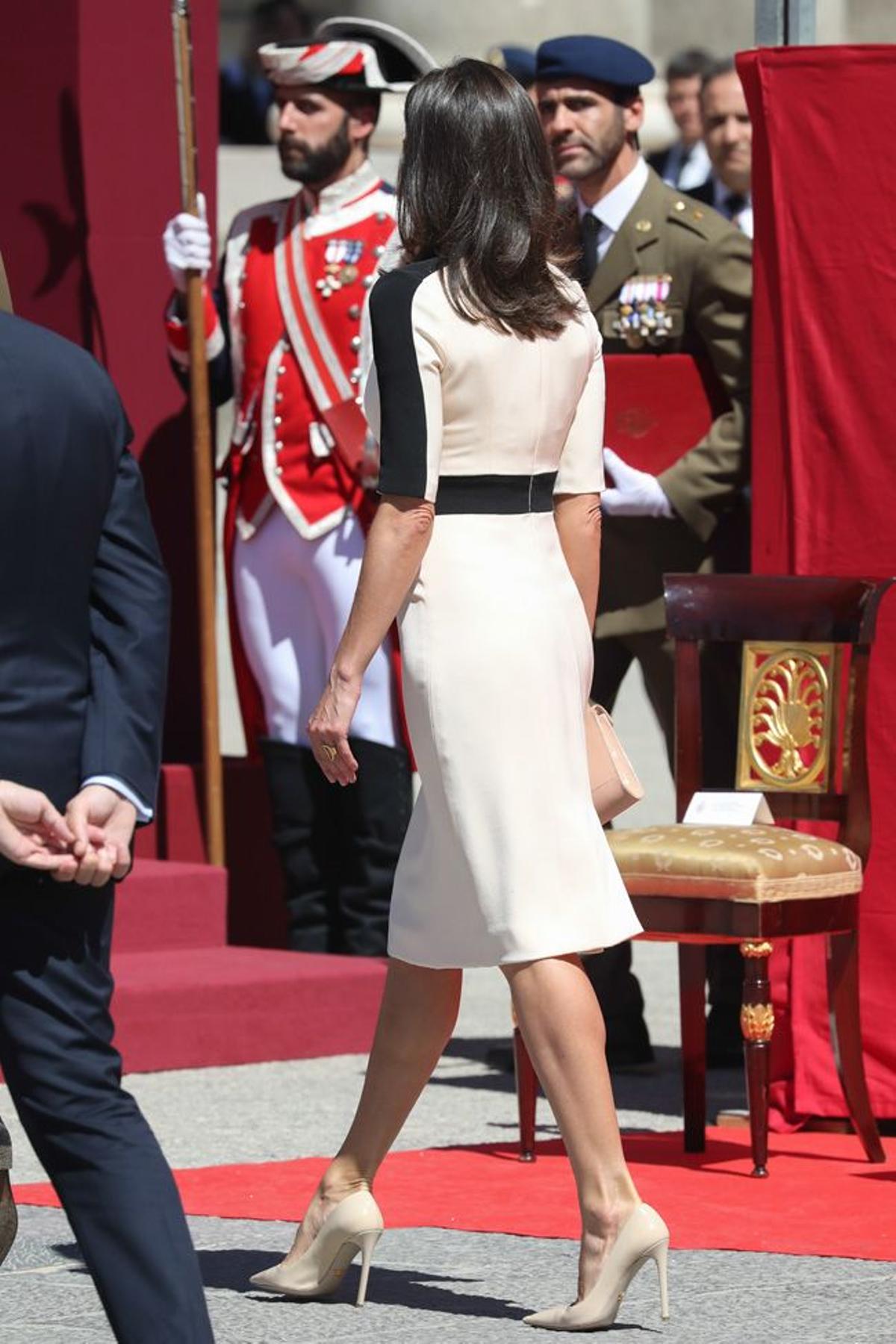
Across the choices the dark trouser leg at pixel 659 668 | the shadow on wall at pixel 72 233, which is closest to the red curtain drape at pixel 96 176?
the shadow on wall at pixel 72 233

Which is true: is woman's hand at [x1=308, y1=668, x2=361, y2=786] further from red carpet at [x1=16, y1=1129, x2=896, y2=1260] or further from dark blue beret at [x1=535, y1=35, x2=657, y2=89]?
dark blue beret at [x1=535, y1=35, x2=657, y2=89]

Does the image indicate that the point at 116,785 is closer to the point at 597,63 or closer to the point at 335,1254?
the point at 335,1254

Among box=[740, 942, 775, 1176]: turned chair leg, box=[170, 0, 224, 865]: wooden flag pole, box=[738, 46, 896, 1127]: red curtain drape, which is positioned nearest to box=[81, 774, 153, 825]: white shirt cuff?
box=[740, 942, 775, 1176]: turned chair leg

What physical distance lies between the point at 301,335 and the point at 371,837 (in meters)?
1.22

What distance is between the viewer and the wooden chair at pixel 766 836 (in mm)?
6090

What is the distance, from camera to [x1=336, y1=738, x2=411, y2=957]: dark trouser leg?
26.9 feet

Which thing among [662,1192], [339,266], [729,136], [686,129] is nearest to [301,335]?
[339,266]

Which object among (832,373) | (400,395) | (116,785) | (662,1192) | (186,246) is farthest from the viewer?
(186,246)

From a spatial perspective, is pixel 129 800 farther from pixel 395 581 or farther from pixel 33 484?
pixel 395 581

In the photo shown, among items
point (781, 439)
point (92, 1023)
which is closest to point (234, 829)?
point (781, 439)

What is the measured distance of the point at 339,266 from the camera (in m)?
8.16

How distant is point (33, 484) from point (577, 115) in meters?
3.63

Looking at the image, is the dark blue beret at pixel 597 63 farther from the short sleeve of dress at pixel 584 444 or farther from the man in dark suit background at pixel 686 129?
the man in dark suit background at pixel 686 129

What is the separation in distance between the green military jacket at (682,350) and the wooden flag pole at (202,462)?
132cm
